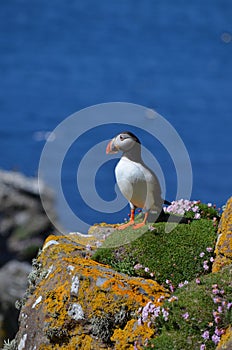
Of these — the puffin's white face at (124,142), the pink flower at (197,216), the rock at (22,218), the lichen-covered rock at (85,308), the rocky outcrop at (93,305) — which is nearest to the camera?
the rocky outcrop at (93,305)

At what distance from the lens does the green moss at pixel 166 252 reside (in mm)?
7602

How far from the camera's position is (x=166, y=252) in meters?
7.79

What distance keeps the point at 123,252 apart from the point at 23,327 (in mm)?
1332

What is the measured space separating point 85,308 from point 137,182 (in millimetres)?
1601

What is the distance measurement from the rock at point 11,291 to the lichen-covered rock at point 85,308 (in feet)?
20.8

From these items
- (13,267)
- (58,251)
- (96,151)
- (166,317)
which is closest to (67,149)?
(13,267)

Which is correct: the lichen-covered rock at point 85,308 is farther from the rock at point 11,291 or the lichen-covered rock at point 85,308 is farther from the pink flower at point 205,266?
the rock at point 11,291

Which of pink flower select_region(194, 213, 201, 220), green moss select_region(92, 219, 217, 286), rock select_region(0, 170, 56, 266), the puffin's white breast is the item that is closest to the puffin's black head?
the puffin's white breast

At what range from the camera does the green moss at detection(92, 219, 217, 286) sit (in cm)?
760

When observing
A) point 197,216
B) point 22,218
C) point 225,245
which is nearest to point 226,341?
point 225,245

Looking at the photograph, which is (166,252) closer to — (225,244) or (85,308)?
Answer: (225,244)

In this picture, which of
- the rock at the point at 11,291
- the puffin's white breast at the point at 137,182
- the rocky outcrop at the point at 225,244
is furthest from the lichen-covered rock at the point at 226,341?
the rock at the point at 11,291

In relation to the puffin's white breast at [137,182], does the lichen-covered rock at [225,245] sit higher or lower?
lower

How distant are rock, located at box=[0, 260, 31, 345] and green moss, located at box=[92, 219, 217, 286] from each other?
20.3 ft
